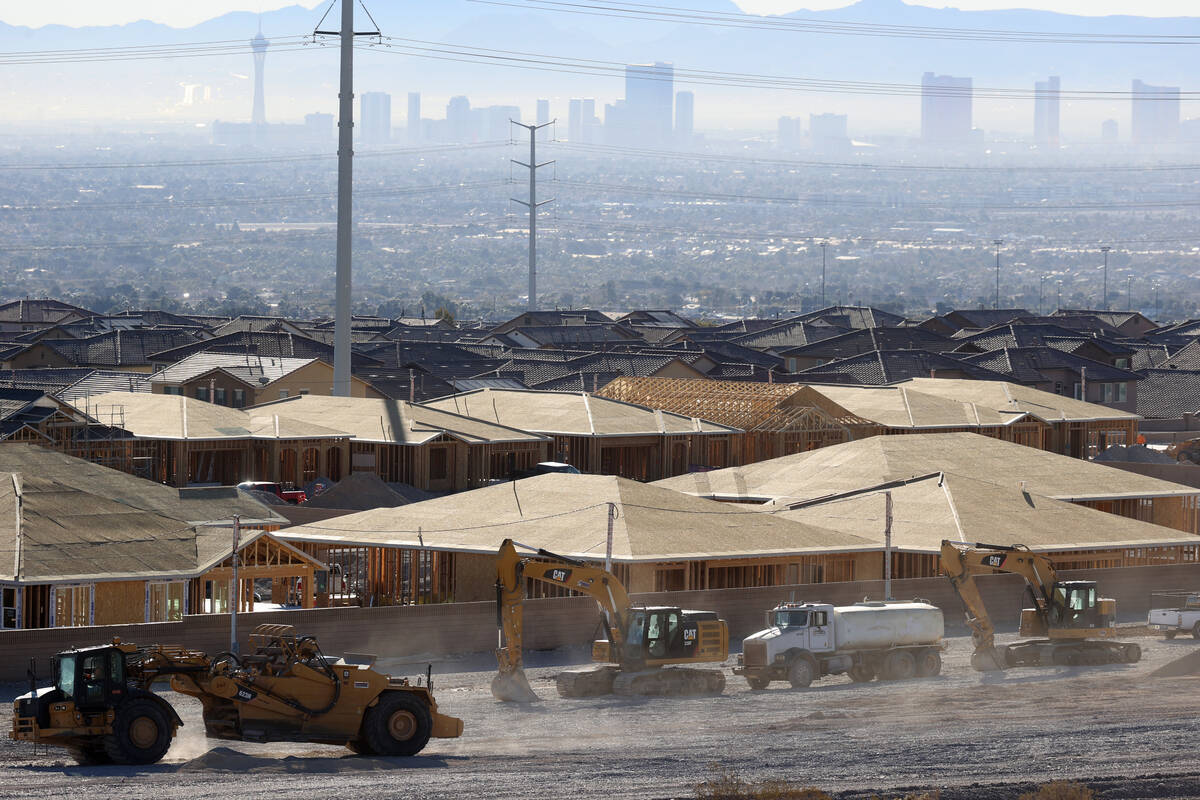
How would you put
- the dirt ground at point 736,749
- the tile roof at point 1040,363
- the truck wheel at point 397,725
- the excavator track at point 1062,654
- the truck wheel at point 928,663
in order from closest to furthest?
the dirt ground at point 736,749 < the truck wheel at point 397,725 < the truck wheel at point 928,663 < the excavator track at point 1062,654 < the tile roof at point 1040,363

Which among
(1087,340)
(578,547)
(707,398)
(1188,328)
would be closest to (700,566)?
(578,547)

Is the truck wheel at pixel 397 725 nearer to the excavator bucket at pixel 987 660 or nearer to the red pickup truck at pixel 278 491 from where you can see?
the excavator bucket at pixel 987 660

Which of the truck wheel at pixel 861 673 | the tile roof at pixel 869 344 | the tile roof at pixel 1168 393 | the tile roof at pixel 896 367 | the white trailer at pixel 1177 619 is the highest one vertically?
the tile roof at pixel 869 344

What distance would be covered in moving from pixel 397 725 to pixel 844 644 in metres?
12.4

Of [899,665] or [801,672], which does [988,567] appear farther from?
[801,672]

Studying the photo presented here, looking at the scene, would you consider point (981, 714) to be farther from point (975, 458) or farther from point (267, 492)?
point (267, 492)

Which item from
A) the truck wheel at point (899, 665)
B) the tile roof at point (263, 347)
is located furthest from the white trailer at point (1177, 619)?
the tile roof at point (263, 347)

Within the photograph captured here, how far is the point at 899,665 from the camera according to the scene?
38.0 m

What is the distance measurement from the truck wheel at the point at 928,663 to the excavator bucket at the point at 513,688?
8.80m

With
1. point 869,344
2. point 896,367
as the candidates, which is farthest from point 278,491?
point 869,344

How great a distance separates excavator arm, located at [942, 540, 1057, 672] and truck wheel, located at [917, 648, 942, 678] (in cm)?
170

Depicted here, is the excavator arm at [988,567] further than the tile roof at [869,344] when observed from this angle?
No

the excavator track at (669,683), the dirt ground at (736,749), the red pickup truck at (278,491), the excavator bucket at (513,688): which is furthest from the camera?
the red pickup truck at (278,491)

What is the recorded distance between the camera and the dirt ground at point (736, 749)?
25.9 m
